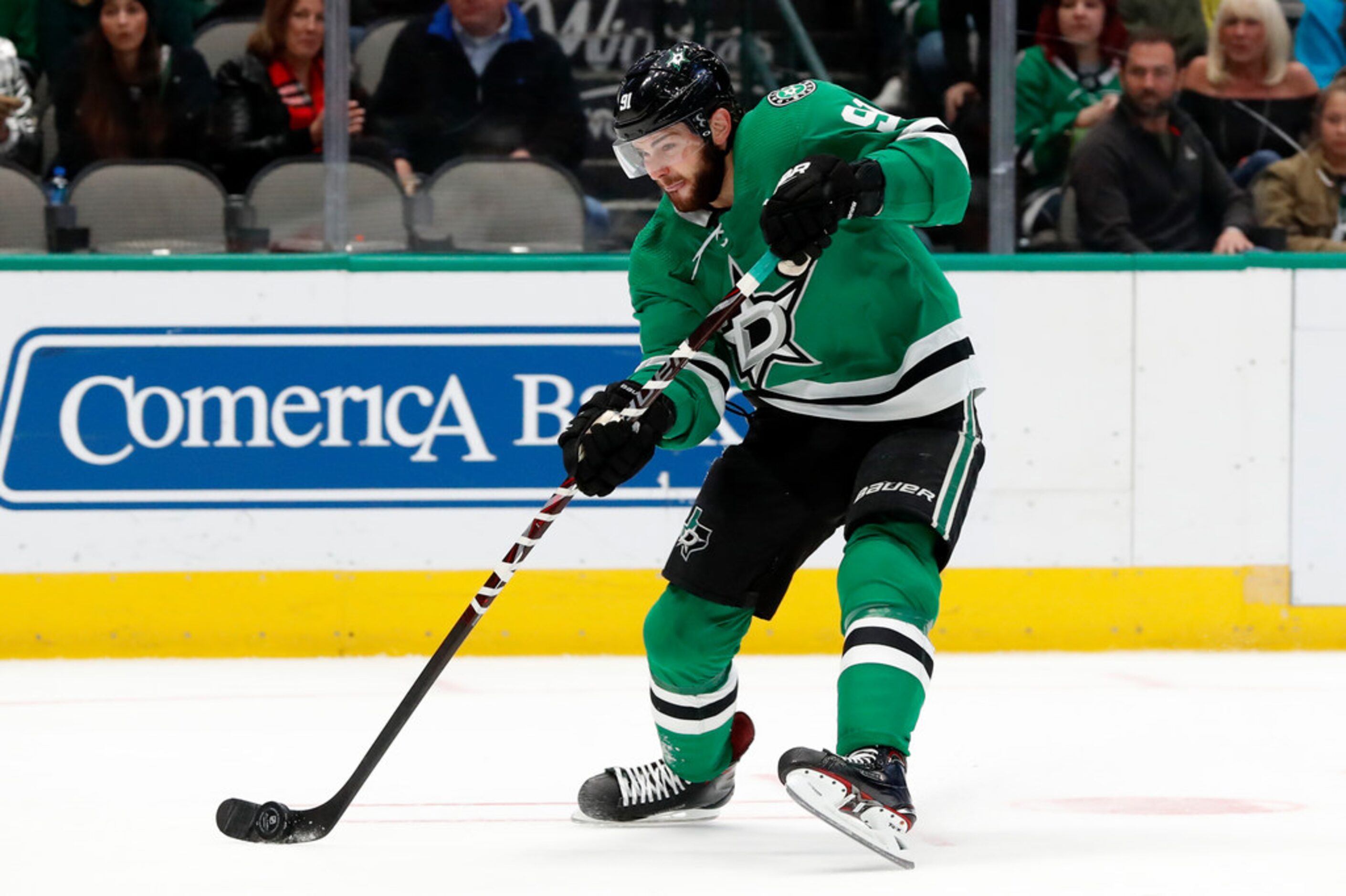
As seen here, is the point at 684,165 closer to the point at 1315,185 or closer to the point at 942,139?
the point at 942,139

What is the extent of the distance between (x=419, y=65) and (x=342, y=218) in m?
0.39

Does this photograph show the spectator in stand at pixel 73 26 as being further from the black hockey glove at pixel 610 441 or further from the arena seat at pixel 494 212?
the black hockey glove at pixel 610 441

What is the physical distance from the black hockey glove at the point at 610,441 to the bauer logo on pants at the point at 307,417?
1.68 m

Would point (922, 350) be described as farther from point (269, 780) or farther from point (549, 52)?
point (549, 52)

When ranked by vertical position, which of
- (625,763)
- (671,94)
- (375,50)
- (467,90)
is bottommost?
(625,763)

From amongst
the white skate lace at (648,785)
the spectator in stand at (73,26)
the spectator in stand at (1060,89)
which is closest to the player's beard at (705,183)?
the white skate lace at (648,785)

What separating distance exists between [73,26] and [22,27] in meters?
0.11

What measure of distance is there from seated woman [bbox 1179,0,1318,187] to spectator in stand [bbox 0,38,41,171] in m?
2.63

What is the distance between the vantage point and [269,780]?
3.17 m

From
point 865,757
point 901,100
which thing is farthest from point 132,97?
point 865,757

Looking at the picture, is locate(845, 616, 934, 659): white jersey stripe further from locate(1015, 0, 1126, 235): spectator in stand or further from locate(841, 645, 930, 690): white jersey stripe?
locate(1015, 0, 1126, 235): spectator in stand

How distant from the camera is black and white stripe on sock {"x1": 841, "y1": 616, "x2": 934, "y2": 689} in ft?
8.16

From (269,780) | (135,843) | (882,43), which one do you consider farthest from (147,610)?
(882,43)

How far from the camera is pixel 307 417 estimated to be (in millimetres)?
4340
